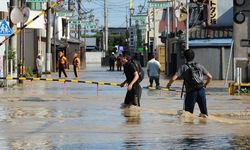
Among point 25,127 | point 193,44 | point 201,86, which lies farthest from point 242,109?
point 193,44

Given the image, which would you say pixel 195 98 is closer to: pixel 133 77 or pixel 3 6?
pixel 133 77

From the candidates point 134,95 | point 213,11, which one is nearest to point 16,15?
point 134,95

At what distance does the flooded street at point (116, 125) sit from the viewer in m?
12.8

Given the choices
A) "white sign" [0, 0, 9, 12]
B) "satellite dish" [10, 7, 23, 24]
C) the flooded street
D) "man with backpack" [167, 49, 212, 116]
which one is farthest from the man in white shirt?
"man with backpack" [167, 49, 212, 116]

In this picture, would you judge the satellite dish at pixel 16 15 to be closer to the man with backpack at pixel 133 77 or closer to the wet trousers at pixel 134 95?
the man with backpack at pixel 133 77

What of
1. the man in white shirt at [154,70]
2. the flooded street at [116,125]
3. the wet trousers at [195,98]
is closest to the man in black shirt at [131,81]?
the flooded street at [116,125]

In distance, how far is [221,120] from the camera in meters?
17.4

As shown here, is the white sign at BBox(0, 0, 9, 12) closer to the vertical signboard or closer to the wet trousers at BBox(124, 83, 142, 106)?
the wet trousers at BBox(124, 83, 142, 106)

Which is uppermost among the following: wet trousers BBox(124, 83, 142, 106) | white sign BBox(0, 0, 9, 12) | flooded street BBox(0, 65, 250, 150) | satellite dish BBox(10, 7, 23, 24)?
white sign BBox(0, 0, 9, 12)

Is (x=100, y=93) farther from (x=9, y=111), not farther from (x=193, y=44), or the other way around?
(x=193, y=44)

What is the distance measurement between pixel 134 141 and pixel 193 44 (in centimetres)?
3302

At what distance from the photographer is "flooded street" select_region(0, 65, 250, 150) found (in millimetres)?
12839

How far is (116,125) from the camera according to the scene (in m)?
16.2

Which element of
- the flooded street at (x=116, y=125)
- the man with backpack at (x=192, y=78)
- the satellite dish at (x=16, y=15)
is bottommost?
the flooded street at (x=116, y=125)
